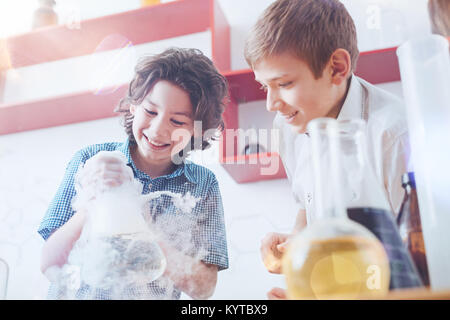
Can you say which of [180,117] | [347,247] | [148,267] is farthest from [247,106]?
[347,247]

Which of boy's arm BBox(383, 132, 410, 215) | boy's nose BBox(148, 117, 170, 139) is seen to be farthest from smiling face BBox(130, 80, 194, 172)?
boy's arm BBox(383, 132, 410, 215)

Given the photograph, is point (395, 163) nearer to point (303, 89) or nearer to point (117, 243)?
point (303, 89)

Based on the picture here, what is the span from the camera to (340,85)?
80cm

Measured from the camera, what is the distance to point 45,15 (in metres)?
1.18

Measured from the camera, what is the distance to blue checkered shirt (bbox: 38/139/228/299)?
2.67 feet

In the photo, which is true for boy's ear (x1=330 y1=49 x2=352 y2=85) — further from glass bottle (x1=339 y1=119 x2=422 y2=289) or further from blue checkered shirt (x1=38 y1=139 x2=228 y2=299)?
blue checkered shirt (x1=38 y1=139 x2=228 y2=299)

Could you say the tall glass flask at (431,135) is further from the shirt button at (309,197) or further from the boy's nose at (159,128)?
the boy's nose at (159,128)

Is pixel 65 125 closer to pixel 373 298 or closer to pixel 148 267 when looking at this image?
pixel 148 267

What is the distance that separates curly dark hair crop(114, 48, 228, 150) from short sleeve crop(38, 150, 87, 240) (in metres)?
0.12

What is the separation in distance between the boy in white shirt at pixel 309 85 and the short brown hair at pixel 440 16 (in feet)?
0.60

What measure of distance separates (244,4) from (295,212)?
464mm

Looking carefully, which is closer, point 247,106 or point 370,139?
point 370,139

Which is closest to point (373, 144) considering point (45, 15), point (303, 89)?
point (303, 89)

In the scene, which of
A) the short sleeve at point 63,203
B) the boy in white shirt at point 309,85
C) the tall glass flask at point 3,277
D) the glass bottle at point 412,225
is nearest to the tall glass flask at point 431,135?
the glass bottle at point 412,225
